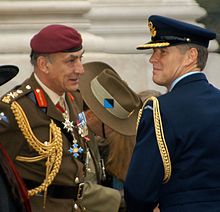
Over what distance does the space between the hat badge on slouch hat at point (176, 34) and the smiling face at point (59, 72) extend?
0.60 metres

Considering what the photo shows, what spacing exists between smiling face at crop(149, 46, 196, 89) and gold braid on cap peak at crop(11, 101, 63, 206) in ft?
2.26

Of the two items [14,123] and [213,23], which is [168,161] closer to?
[14,123]

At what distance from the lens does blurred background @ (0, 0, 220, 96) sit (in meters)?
6.35

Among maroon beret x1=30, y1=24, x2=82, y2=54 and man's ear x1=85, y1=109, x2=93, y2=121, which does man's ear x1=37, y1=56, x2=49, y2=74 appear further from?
man's ear x1=85, y1=109, x2=93, y2=121

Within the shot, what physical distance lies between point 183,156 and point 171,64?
1.46 feet

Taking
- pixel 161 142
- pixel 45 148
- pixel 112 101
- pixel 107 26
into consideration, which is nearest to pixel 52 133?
pixel 45 148

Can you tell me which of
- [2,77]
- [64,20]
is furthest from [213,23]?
[2,77]

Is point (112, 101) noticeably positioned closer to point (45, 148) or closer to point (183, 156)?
point (45, 148)

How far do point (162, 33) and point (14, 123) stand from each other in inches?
34.4

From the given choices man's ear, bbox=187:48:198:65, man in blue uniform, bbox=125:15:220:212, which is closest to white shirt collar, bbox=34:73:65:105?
man in blue uniform, bbox=125:15:220:212

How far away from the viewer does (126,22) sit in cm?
671

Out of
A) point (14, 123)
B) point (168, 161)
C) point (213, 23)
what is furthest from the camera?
point (213, 23)

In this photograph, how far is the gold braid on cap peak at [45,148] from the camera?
15.6ft

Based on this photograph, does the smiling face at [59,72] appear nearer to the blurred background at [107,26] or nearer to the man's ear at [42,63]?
the man's ear at [42,63]
